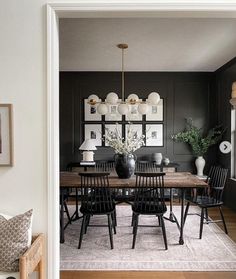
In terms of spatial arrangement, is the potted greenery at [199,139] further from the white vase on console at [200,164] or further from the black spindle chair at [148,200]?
the black spindle chair at [148,200]

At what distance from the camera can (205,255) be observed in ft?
11.2

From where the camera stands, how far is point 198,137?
6277 mm

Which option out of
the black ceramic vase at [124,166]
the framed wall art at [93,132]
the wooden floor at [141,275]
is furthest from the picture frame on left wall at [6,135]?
the framed wall art at [93,132]

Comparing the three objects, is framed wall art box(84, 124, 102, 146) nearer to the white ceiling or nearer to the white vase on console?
the white ceiling

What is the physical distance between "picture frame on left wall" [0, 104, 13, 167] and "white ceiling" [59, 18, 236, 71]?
6.02 feet

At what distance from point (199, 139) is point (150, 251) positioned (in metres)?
3.39

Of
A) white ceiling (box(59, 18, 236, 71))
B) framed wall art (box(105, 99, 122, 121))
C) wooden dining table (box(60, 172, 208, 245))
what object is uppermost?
white ceiling (box(59, 18, 236, 71))

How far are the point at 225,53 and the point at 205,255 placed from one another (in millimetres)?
3301

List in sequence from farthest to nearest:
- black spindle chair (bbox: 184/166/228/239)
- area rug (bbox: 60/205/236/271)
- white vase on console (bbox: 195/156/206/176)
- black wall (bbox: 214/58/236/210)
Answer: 1. white vase on console (bbox: 195/156/206/176)
2. black wall (bbox: 214/58/236/210)
3. black spindle chair (bbox: 184/166/228/239)
4. area rug (bbox: 60/205/236/271)

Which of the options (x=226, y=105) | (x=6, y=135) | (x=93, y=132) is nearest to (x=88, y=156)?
(x=93, y=132)

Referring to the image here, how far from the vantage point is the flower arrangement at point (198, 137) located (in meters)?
6.16

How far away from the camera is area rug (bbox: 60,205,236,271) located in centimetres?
313

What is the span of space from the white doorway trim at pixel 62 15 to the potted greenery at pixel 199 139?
4186 millimetres

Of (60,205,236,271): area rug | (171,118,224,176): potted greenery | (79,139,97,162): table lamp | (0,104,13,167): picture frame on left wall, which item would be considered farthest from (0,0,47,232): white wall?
(171,118,224,176): potted greenery
